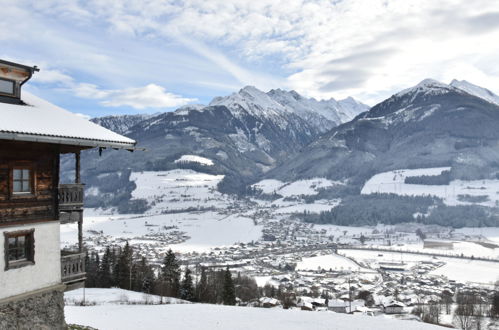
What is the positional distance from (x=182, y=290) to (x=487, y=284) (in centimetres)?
9926

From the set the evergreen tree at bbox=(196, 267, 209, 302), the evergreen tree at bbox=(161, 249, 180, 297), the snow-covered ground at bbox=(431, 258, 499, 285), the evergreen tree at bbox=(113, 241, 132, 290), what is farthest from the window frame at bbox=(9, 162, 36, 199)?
the snow-covered ground at bbox=(431, 258, 499, 285)

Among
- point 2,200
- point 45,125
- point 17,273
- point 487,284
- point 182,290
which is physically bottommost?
point 487,284

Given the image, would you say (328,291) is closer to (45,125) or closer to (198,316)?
(198,316)

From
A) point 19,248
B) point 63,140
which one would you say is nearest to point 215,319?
point 19,248

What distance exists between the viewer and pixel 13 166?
54.7 feet

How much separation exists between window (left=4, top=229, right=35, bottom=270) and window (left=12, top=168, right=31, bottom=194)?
5.19ft

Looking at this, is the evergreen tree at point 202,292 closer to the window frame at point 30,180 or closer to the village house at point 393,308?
the village house at point 393,308

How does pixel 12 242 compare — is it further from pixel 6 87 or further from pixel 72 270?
pixel 6 87

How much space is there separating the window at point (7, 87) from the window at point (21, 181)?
Answer: 3.42 m

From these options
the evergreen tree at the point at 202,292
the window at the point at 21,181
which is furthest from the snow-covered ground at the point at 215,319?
the evergreen tree at the point at 202,292

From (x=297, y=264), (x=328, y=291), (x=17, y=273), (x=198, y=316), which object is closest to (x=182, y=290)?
(x=198, y=316)

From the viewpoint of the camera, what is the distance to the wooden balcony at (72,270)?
1863cm

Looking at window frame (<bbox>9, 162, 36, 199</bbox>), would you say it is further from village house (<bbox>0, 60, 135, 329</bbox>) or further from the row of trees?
the row of trees

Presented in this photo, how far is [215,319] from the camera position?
37.0m
